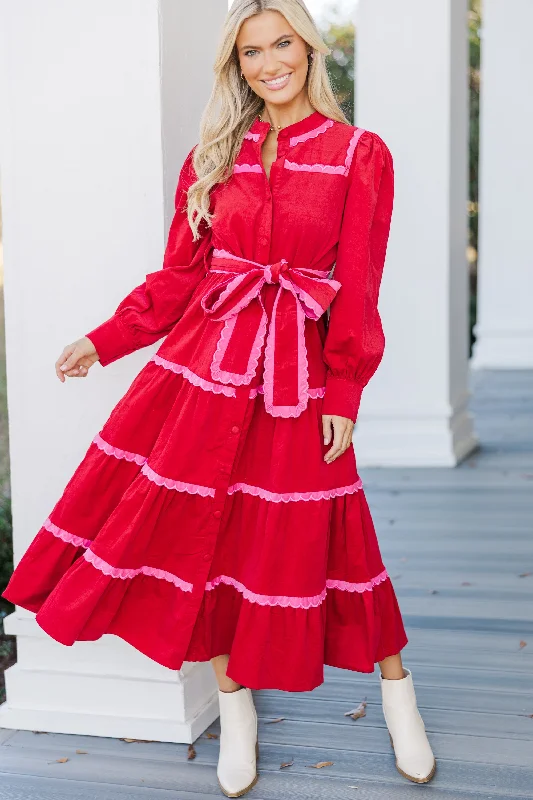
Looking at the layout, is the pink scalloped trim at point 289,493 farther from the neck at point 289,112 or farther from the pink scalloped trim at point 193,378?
the neck at point 289,112

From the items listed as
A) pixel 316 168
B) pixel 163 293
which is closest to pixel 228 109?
pixel 316 168

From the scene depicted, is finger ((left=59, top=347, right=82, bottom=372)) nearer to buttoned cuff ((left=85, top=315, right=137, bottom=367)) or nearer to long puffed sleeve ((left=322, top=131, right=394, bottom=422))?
buttoned cuff ((left=85, top=315, right=137, bottom=367))

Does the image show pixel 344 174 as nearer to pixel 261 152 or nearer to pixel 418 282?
pixel 261 152

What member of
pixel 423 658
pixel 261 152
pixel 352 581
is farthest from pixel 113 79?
pixel 423 658

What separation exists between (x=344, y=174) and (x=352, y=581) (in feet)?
2.55

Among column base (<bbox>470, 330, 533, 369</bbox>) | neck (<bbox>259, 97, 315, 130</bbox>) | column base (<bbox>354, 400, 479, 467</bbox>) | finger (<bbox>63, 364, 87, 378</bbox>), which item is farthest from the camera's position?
column base (<bbox>470, 330, 533, 369</bbox>)

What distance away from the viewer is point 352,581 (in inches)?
81.7

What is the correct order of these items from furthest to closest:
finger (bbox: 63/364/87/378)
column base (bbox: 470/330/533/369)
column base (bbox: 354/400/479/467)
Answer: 1. column base (bbox: 470/330/533/369)
2. column base (bbox: 354/400/479/467)
3. finger (bbox: 63/364/87/378)

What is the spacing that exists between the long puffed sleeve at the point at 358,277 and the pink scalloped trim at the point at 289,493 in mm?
148

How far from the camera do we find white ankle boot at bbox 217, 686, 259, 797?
2.11 metres

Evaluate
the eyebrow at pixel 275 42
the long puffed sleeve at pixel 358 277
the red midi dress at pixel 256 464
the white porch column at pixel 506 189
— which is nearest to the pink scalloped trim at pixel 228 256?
the red midi dress at pixel 256 464

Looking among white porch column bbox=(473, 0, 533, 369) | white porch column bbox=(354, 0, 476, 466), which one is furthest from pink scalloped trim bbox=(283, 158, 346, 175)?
white porch column bbox=(473, 0, 533, 369)

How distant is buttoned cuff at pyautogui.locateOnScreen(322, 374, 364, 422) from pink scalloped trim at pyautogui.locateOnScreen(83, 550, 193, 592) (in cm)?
44

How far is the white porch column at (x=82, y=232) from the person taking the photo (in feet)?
7.40
